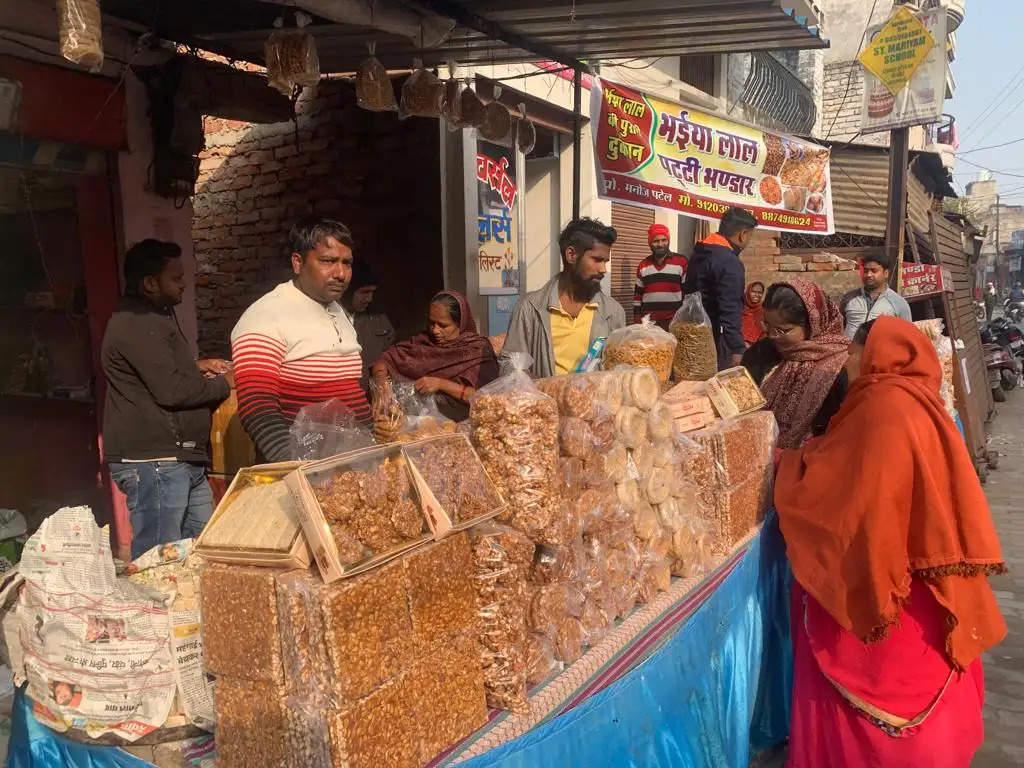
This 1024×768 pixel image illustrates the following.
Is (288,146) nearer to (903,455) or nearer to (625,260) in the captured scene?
(625,260)

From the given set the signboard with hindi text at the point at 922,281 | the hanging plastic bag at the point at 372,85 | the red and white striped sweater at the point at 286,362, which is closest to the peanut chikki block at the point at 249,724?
the red and white striped sweater at the point at 286,362

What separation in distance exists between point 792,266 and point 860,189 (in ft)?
7.24

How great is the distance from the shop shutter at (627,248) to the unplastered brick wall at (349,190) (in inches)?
123

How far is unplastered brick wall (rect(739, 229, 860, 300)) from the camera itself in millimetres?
9672

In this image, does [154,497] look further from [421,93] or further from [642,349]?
[421,93]

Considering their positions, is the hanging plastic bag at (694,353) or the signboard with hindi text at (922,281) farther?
the signboard with hindi text at (922,281)

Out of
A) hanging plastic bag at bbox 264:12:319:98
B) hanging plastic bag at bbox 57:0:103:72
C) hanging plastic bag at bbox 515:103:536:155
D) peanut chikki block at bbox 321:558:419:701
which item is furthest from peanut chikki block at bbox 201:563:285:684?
hanging plastic bag at bbox 515:103:536:155

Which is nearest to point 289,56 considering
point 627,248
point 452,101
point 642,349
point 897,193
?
point 452,101

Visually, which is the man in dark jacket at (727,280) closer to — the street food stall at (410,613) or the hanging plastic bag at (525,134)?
the hanging plastic bag at (525,134)

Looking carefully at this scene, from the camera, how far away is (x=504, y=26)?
400cm

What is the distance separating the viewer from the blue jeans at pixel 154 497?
3076 millimetres

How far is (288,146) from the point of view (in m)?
6.12

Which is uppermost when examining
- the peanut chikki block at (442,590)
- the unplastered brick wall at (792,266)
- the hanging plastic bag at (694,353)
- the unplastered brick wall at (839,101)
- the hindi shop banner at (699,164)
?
the unplastered brick wall at (839,101)

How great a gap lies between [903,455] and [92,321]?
→ 14.0 feet
